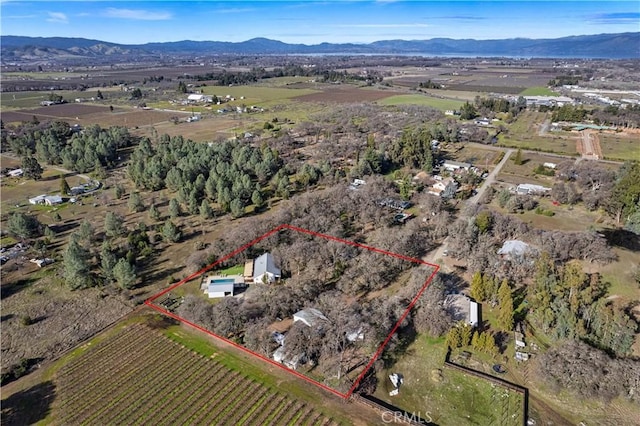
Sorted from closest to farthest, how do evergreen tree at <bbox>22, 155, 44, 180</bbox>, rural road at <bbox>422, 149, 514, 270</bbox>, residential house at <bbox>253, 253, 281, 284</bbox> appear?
residential house at <bbox>253, 253, 281, 284</bbox> → rural road at <bbox>422, 149, 514, 270</bbox> → evergreen tree at <bbox>22, 155, 44, 180</bbox>

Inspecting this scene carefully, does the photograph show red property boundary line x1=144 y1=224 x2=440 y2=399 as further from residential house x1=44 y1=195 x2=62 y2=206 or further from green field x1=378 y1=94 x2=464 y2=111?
green field x1=378 y1=94 x2=464 y2=111

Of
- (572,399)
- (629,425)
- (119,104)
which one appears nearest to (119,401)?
(572,399)

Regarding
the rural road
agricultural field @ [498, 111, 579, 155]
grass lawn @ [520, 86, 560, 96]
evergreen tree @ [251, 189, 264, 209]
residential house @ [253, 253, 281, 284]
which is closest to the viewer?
residential house @ [253, 253, 281, 284]

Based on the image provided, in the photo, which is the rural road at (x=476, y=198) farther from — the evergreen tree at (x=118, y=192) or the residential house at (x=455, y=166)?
the evergreen tree at (x=118, y=192)

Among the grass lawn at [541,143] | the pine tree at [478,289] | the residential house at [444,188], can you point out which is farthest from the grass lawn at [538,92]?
the pine tree at [478,289]

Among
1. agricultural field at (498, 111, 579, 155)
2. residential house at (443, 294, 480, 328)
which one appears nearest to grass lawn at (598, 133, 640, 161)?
agricultural field at (498, 111, 579, 155)

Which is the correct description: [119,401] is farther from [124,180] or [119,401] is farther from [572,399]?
[124,180]
